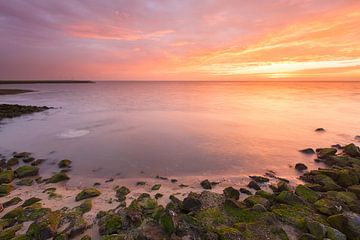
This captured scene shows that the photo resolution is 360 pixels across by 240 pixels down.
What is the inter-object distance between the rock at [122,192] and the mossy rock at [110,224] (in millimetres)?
1254

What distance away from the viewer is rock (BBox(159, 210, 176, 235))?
4427 mm

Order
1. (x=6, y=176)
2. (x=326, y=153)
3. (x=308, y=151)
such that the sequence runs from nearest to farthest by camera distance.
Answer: (x=6, y=176) < (x=326, y=153) < (x=308, y=151)

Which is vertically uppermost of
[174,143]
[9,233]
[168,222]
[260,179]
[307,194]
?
[168,222]

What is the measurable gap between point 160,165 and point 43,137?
997 centimetres

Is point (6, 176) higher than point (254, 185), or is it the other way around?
point (6, 176)

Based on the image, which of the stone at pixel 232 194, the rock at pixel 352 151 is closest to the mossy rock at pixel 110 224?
the stone at pixel 232 194

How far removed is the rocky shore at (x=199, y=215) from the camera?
450 cm

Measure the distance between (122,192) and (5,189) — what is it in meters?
4.06

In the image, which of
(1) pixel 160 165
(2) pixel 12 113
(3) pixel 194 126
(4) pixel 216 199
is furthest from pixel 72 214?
(2) pixel 12 113

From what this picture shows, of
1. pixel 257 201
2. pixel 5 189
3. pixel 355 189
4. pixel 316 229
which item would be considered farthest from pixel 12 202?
pixel 355 189

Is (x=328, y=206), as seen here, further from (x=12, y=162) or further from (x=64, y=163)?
(x=12, y=162)

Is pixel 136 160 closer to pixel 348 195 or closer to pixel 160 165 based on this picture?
pixel 160 165

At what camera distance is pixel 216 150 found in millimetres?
11523

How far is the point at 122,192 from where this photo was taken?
6816 millimetres
